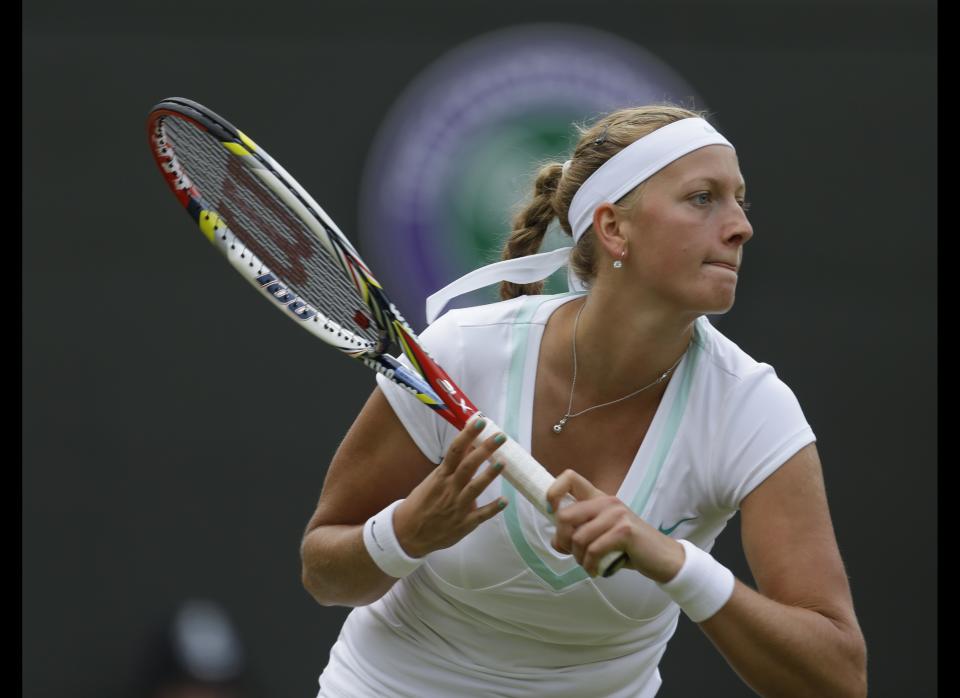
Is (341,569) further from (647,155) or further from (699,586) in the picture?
(647,155)

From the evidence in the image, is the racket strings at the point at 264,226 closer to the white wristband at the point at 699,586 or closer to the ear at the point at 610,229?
the ear at the point at 610,229

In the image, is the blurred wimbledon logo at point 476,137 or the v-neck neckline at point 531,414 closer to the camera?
the v-neck neckline at point 531,414

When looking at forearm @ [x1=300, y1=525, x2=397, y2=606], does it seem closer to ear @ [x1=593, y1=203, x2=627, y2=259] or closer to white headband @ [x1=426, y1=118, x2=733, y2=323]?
white headband @ [x1=426, y1=118, x2=733, y2=323]

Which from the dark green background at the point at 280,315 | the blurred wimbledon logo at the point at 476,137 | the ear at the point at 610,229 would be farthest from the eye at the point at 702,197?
the dark green background at the point at 280,315

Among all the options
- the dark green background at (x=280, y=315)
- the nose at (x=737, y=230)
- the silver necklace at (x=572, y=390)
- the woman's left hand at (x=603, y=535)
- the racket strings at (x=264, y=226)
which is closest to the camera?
the woman's left hand at (x=603, y=535)

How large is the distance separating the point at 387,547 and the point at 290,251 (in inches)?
20.5

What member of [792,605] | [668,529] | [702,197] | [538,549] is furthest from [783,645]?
[702,197]

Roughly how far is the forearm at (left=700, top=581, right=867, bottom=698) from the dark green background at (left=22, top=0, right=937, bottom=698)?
1760 mm

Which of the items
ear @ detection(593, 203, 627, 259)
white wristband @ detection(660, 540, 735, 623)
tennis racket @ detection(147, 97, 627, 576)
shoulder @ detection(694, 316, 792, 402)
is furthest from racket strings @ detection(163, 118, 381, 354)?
white wristband @ detection(660, 540, 735, 623)

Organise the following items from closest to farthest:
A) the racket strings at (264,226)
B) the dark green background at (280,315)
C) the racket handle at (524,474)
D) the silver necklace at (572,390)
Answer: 1. the racket handle at (524,474)
2. the silver necklace at (572,390)
3. the racket strings at (264,226)
4. the dark green background at (280,315)

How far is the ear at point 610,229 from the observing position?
2.02 m

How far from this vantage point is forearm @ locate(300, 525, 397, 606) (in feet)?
6.49

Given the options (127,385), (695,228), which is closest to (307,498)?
(127,385)

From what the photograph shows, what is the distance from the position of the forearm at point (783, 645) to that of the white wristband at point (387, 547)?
15.8 inches
